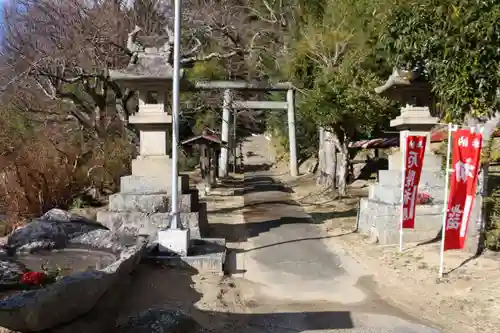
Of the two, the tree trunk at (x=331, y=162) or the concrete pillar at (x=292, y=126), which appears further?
the concrete pillar at (x=292, y=126)

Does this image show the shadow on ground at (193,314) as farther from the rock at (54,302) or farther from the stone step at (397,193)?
the stone step at (397,193)

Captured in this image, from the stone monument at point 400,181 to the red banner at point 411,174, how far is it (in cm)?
68

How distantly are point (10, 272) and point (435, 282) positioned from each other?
5990mm

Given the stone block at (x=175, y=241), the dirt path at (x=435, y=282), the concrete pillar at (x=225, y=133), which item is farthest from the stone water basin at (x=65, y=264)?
the concrete pillar at (x=225, y=133)

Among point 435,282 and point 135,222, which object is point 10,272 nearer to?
point 135,222

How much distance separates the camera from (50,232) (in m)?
8.05

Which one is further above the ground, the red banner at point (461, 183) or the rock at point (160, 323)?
the red banner at point (461, 183)

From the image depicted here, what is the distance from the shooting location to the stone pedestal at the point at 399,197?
1069cm

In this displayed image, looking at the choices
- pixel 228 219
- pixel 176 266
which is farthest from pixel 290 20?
pixel 176 266

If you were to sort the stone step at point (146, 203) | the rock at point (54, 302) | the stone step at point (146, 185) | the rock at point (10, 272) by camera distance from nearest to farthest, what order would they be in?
the rock at point (54, 302) → the rock at point (10, 272) → the stone step at point (146, 203) → the stone step at point (146, 185)

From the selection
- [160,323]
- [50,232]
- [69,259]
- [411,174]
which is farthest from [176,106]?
[411,174]

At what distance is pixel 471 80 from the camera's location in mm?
8164

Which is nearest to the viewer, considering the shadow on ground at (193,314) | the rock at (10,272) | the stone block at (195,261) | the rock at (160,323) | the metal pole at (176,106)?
the rock at (160,323)

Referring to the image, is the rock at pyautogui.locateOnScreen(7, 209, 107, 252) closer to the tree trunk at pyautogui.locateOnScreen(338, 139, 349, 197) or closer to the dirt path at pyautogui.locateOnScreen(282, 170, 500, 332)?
the dirt path at pyautogui.locateOnScreen(282, 170, 500, 332)
